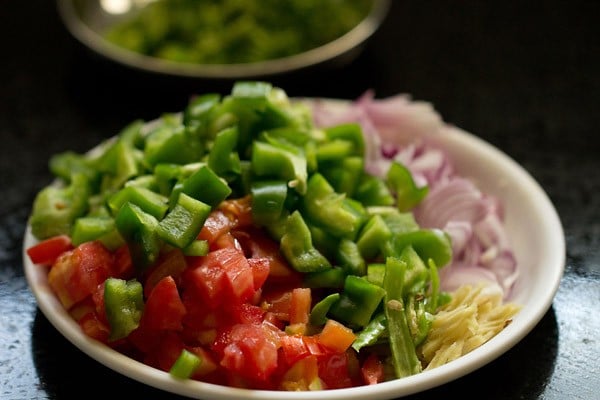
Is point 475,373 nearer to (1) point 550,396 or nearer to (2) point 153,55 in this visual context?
(1) point 550,396

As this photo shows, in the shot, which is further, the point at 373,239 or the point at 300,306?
the point at 373,239

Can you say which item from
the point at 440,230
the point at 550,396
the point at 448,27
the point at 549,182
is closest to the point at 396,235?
the point at 440,230

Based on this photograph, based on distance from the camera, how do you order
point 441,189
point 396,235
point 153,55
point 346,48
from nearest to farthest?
point 396,235
point 441,189
point 346,48
point 153,55

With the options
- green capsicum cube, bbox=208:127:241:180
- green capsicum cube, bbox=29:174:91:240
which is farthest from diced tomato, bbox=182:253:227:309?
green capsicum cube, bbox=29:174:91:240

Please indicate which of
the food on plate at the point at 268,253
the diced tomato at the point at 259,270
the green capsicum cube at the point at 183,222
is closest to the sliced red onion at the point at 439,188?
the food on plate at the point at 268,253

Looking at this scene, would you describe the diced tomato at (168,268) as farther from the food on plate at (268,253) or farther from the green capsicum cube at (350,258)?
the green capsicum cube at (350,258)

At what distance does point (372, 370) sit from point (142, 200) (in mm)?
474

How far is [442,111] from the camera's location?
2.35 m

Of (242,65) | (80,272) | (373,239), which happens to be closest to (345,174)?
(373,239)

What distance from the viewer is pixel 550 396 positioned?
138cm

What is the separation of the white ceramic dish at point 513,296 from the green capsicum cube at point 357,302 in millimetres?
133

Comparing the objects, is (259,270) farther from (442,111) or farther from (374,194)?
(442,111)

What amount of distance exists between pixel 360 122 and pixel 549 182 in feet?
1.73

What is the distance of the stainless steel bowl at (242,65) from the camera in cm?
213
